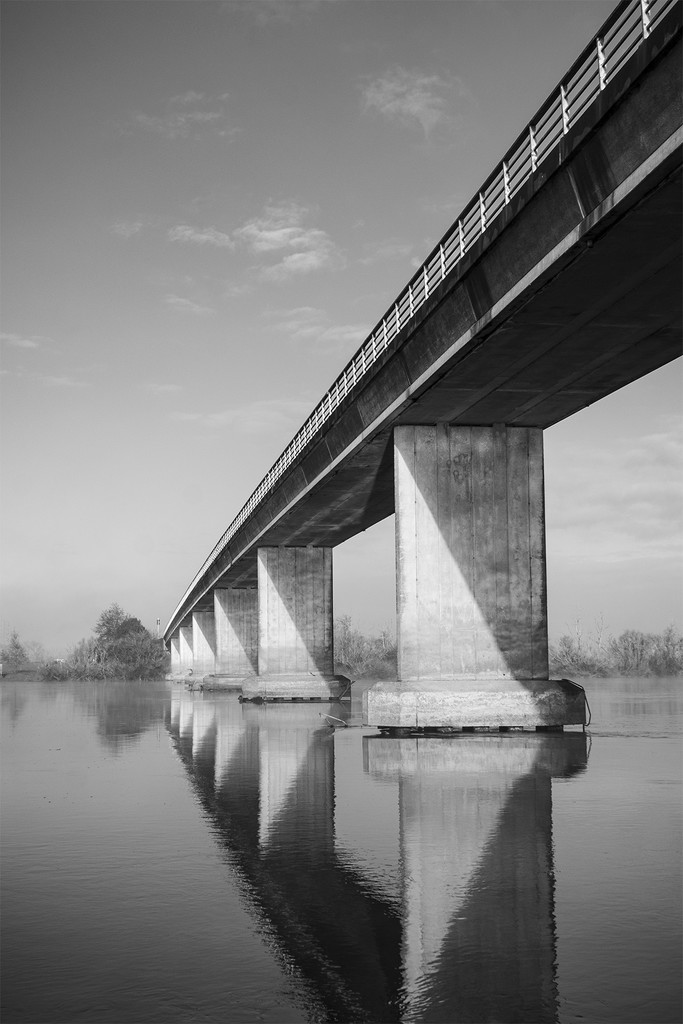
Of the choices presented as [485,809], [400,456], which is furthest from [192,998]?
[400,456]

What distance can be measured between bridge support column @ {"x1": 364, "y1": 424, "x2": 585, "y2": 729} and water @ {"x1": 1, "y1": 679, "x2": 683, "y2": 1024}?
332 inches

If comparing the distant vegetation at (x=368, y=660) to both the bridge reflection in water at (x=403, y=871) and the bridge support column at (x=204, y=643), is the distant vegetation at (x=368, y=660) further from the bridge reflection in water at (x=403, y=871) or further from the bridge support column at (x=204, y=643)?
the bridge reflection in water at (x=403, y=871)

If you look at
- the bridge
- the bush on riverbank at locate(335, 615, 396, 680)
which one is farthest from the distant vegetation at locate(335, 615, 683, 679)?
the bridge

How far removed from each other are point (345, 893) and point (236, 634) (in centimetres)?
6812

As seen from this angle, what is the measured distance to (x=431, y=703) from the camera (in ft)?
82.2

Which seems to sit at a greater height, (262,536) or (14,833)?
(262,536)

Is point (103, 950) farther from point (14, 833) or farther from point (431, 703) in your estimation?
point (431, 703)

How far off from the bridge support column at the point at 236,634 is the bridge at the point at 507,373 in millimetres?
33736

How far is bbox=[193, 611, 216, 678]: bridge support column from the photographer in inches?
3962

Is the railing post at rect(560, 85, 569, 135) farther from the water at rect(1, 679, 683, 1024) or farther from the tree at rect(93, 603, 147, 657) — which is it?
the tree at rect(93, 603, 147, 657)

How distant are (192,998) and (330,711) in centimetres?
3507

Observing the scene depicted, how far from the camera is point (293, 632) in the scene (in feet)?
168

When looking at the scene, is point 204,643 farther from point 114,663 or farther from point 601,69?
point 601,69

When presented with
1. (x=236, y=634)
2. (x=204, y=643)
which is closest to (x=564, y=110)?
(x=236, y=634)
